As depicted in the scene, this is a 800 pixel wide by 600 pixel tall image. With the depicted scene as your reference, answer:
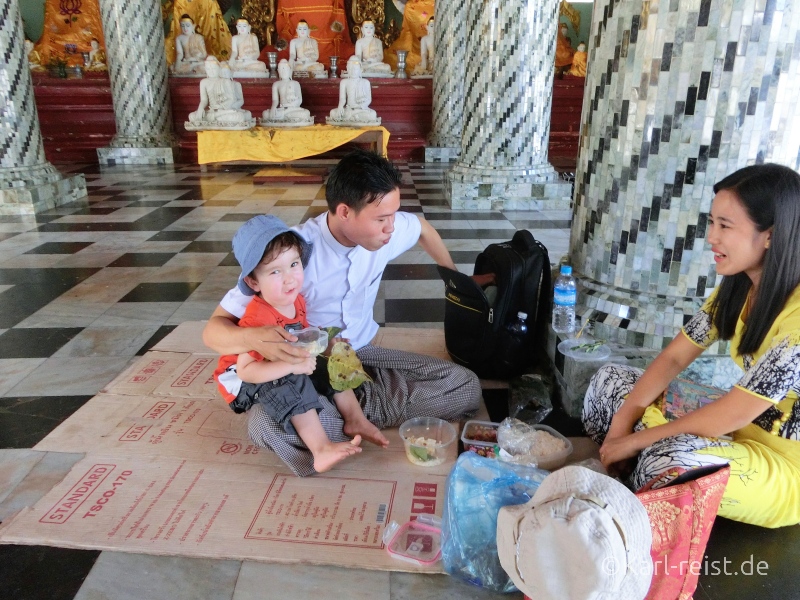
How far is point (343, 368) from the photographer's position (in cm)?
189

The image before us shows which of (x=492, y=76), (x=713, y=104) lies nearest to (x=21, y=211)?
(x=492, y=76)

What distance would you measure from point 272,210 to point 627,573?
5.21 metres

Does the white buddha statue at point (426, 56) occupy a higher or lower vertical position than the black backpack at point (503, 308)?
higher

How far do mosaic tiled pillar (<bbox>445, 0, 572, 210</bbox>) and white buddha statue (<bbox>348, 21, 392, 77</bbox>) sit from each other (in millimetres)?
5027

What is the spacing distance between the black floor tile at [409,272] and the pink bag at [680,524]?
259 cm

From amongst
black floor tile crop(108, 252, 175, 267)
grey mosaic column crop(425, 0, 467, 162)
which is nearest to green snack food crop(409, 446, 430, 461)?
black floor tile crop(108, 252, 175, 267)

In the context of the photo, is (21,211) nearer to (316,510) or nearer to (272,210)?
(272,210)

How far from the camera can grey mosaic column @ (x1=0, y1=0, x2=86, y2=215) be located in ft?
17.9

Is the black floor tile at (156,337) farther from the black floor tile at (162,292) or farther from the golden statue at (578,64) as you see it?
the golden statue at (578,64)

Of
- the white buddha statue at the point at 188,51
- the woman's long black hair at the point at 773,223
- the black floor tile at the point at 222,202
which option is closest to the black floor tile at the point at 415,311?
the woman's long black hair at the point at 773,223

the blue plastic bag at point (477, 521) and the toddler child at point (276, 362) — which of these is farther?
the toddler child at point (276, 362)

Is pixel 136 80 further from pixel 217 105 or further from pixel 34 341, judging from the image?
pixel 34 341

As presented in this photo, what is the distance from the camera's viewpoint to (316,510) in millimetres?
1648

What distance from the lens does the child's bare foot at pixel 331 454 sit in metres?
1.76
